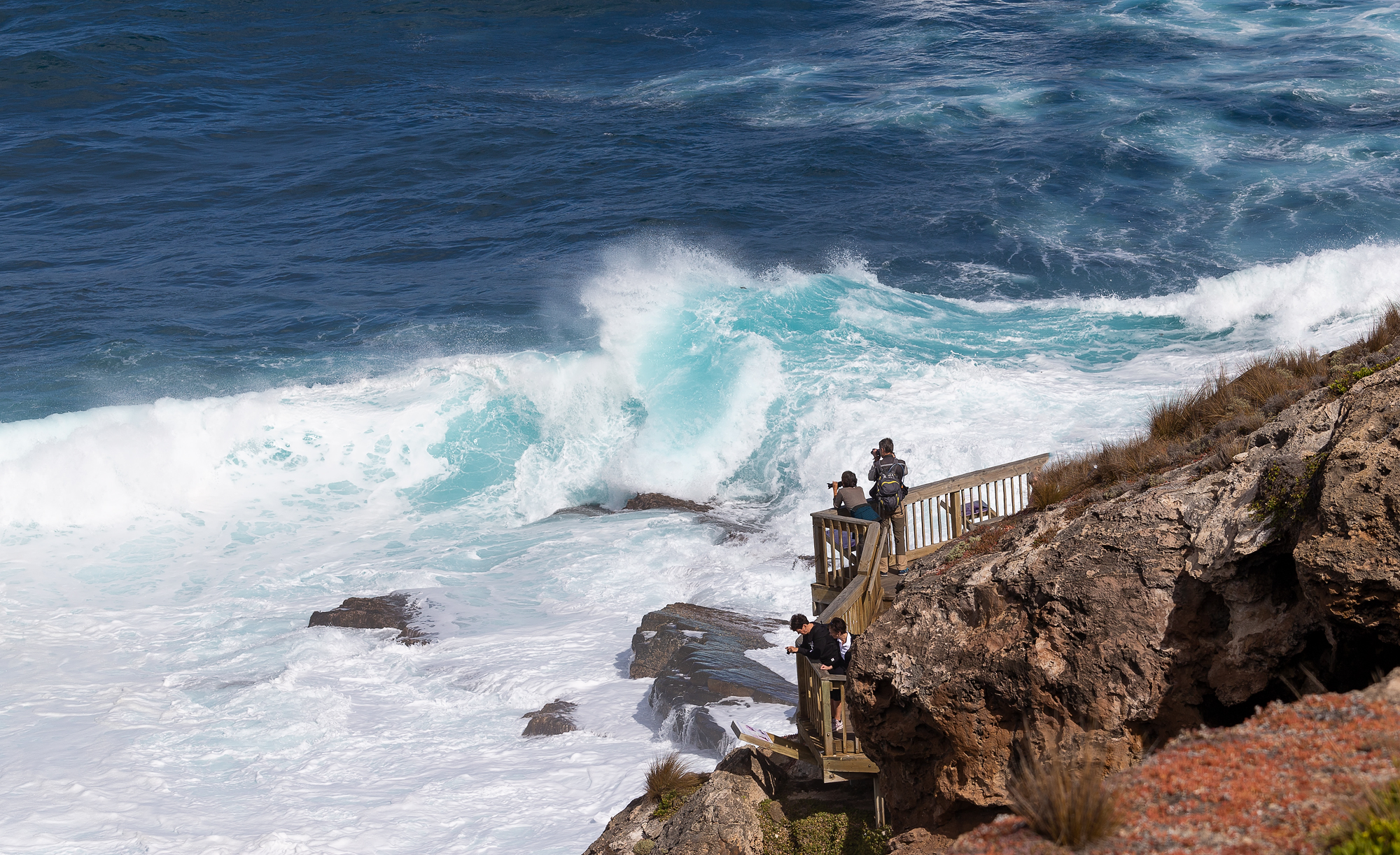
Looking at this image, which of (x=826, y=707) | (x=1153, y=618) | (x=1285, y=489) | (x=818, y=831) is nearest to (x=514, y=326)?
(x=826, y=707)

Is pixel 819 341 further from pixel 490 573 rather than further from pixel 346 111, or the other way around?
pixel 346 111

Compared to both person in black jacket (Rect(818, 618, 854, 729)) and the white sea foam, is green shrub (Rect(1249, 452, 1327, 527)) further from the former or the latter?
the white sea foam

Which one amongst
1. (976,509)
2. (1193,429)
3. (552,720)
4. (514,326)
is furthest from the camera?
(514,326)

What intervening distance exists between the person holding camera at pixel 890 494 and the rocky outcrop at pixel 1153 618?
9.80 ft

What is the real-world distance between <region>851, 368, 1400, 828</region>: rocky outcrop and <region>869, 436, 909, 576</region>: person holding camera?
2.99m

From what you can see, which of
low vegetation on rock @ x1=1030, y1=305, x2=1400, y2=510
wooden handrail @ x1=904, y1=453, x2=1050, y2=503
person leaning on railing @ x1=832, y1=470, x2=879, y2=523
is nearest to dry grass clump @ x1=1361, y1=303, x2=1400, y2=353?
low vegetation on rock @ x1=1030, y1=305, x2=1400, y2=510

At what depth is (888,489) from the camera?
11.2 meters

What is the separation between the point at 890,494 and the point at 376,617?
857 cm

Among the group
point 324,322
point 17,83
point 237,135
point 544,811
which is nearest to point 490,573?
point 544,811

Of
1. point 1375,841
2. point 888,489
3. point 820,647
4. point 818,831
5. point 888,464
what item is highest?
point 1375,841

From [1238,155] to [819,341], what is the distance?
56.1 feet

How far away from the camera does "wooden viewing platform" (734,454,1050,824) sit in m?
8.91

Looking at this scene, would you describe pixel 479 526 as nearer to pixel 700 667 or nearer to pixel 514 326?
pixel 514 326

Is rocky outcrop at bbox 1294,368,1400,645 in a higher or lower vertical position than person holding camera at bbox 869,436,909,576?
higher
